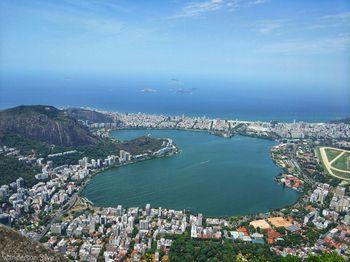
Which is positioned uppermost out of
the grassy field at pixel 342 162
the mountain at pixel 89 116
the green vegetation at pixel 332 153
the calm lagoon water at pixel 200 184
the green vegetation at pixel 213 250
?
the mountain at pixel 89 116

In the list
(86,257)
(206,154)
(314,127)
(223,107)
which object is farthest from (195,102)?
(86,257)

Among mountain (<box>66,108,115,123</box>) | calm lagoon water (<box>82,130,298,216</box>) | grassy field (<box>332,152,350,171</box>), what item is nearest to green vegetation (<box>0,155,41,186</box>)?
calm lagoon water (<box>82,130,298,216</box>)

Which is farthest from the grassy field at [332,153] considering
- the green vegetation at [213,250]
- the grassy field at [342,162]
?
the green vegetation at [213,250]

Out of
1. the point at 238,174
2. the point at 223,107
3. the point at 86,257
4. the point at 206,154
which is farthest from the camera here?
the point at 223,107

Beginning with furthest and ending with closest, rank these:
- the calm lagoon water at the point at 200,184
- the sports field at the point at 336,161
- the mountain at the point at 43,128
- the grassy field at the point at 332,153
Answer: the grassy field at the point at 332,153, the mountain at the point at 43,128, the sports field at the point at 336,161, the calm lagoon water at the point at 200,184

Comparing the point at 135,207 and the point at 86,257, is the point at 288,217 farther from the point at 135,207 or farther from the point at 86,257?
the point at 86,257

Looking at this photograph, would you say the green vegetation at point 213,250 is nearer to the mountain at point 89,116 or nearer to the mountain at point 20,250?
the mountain at point 20,250

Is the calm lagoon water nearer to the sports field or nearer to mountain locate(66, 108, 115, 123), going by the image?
the sports field
